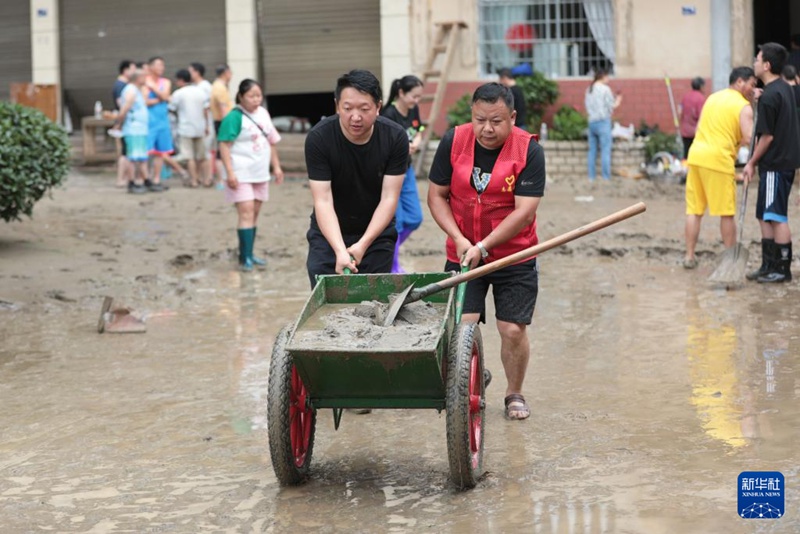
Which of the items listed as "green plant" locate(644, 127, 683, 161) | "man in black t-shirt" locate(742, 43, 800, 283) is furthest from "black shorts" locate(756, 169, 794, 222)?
"green plant" locate(644, 127, 683, 161)

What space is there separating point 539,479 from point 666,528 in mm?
801

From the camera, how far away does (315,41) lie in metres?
20.9

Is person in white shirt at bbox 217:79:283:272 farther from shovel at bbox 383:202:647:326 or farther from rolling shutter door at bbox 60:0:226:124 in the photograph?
rolling shutter door at bbox 60:0:226:124

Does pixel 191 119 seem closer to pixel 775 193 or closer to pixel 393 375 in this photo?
pixel 775 193

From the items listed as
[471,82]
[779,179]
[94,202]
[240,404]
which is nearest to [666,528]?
[240,404]

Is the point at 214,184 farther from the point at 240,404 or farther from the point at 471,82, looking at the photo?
the point at 240,404

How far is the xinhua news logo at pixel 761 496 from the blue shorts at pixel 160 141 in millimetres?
13762

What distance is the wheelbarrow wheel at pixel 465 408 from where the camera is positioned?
488 cm

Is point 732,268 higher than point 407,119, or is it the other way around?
point 407,119

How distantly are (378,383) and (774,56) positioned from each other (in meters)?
6.03

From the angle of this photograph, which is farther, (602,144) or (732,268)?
(602,144)

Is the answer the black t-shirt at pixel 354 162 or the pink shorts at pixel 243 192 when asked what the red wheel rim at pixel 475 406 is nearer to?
the black t-shirt at pixel 354 162

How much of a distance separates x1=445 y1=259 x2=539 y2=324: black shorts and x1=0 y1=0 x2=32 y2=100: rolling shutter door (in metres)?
17.8

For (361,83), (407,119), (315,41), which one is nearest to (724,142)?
(407,119)
